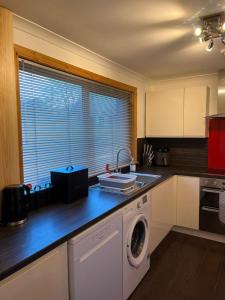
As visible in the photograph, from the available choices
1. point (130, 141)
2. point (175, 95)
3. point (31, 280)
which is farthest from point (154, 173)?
point (31, 280)

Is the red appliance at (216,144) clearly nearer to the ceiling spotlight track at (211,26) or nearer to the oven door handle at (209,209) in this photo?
the oven door handle at (209,209)

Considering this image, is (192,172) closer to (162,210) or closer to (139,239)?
(162,210)

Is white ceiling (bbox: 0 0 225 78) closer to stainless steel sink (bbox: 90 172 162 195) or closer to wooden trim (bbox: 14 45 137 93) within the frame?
wooden trim (bbox: 14 45 137 93)

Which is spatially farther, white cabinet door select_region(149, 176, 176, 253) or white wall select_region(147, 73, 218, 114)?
white wall select_region(147, 73, 218, 114)

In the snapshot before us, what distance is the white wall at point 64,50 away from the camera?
1.68m

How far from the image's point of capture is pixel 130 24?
1.71 meters

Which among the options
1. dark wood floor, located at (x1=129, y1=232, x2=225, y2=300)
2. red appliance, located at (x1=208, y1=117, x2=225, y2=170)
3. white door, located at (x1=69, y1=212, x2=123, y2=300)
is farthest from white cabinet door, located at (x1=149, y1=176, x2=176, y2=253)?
white door, located at (x1=69, y1=212, x2=123, y2=300)

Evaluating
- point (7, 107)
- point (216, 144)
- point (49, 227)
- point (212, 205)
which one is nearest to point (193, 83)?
point (216, 144)

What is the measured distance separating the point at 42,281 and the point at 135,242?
4.01ft

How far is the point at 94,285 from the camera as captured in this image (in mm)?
1484

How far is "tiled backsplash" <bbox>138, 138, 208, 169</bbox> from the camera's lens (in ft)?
11.0

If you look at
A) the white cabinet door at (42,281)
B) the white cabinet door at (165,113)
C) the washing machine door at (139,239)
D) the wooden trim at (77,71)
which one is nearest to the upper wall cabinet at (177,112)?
the white cabinet door at (165,113)

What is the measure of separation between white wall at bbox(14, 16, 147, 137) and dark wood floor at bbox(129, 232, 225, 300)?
7.15 ft

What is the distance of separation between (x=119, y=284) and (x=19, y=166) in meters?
1.18
